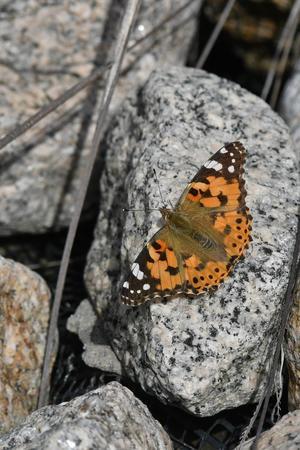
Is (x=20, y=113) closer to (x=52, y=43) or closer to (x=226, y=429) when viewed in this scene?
(x=52, y=43)

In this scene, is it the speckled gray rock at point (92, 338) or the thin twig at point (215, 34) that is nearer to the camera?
the speckled gray rock at point (92, 338)

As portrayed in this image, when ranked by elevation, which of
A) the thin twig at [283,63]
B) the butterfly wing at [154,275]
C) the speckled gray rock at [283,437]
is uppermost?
the thin twig at [283,63]

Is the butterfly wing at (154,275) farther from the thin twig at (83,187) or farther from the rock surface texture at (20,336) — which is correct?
the rock surface texture at (20,336)

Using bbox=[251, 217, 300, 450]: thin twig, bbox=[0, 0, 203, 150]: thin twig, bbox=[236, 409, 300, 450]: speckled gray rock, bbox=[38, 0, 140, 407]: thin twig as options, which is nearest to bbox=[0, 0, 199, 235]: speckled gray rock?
bbox=[0, 0, 203, 150]: thin twig

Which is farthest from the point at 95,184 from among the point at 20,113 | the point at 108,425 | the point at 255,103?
the point at 108,425

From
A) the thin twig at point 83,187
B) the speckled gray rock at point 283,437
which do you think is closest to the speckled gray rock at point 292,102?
the thin twig at point 83,187

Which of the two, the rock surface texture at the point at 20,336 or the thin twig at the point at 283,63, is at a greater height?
the thin twig at the point at 283,63

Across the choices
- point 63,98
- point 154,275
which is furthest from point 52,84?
point 154,275
